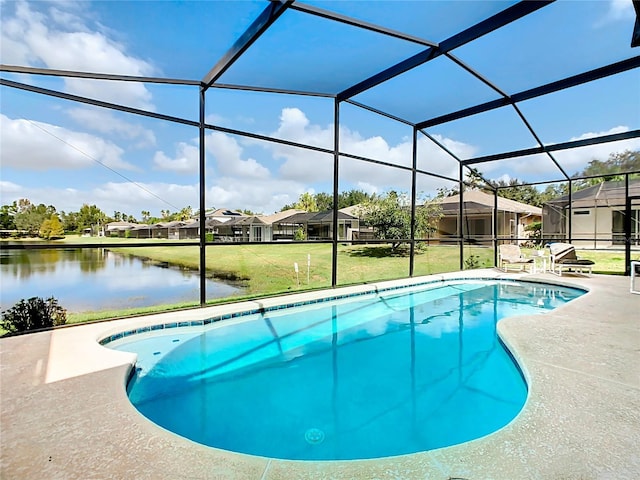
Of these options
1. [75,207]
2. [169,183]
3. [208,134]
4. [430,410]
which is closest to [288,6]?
[208,134]

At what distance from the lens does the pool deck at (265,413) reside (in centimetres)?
171

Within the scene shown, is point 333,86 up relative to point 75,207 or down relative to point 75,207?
up

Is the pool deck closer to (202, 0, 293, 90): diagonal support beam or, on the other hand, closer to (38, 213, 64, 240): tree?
(38, 213, 64, 240): tree

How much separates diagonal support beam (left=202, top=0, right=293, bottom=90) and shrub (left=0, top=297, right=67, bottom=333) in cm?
Result: 362

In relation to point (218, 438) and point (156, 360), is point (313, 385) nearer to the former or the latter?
point (218, 438)

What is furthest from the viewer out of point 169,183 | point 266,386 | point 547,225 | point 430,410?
point 547,225

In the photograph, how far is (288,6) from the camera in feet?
10.2

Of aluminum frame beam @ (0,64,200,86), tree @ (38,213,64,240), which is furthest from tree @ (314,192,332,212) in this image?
tree @ (38,213,64,240)

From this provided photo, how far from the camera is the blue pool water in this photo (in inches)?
103

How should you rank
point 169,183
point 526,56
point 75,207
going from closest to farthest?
point 75,207 < point 526,56 < point 169,183

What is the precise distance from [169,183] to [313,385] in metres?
3.80

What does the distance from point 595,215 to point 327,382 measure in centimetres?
1173

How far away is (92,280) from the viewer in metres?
4.58

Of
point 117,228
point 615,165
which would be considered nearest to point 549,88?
point 615,165
